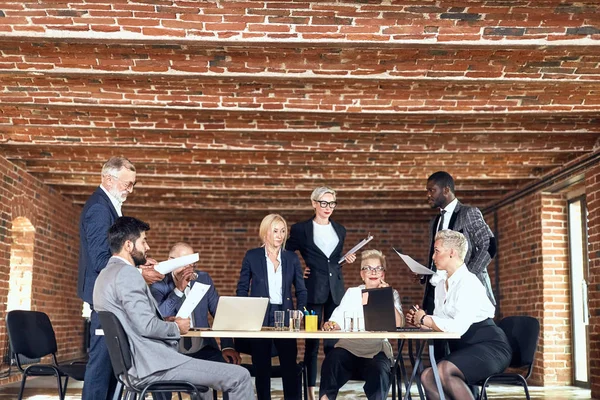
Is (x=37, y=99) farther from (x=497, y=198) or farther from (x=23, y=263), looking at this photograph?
(x=497, y=198)

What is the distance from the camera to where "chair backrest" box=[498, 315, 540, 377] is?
4.90m

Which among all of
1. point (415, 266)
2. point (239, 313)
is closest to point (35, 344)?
point (239, 313)

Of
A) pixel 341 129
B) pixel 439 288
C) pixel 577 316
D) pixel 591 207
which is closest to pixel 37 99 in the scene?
pixel 341 129

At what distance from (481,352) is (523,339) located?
59 cm

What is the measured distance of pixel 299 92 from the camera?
7.26m

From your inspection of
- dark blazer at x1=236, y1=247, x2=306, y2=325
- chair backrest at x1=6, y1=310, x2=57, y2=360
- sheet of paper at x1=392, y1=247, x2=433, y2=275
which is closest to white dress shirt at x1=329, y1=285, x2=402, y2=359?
dark blazer at x1=236, y1=247, x2=306, y2=325

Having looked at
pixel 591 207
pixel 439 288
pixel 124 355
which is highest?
pixel 591 207

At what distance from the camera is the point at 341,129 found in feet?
26.8

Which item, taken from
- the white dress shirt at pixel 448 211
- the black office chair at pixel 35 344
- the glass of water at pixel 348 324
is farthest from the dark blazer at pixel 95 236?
the white dress shirt at pixel 448 211

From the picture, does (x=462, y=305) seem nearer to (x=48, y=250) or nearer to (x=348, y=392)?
(x=348, y=392)

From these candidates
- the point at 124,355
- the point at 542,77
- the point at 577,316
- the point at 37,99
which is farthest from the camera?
the point at 577,316

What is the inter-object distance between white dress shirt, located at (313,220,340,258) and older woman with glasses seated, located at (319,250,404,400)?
624 mm

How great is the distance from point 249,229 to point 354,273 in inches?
85.4

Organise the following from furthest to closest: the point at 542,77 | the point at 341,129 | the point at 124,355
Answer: the point at 341,129 → the point at 542,77 → the point at 124,355
